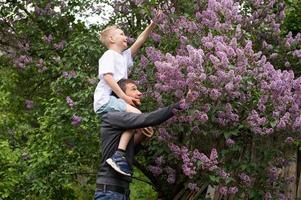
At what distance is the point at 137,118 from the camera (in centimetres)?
424

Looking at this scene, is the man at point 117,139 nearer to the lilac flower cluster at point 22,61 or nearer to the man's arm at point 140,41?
the man's arm at point 140,41

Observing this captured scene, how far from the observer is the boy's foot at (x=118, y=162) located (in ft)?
14.0

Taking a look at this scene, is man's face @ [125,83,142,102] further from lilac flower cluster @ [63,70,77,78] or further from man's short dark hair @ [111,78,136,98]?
lilac flower cluster @ [63,70,77,78]

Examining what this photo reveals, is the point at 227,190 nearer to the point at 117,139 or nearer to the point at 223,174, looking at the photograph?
the point at 223,174

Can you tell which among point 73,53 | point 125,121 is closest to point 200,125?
point 125,121

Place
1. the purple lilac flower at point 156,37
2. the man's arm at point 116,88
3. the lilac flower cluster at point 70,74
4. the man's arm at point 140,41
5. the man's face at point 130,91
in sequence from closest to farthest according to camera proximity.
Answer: the man's arm at point 116,88 → the man's face at point 130,91 → the man's arm at point 140,41 → the purple lilac flower at point 156,37 → the lilac flower cluster at point 70,74

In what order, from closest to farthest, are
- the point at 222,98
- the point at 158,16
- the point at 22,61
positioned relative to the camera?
the point at 222,98, the point at 158,16, the point at 22,61

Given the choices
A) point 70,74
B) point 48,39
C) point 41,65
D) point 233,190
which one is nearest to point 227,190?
point 233,190

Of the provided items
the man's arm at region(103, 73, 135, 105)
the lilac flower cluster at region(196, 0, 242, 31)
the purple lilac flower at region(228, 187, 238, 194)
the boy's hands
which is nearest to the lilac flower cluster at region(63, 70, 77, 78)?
the boy's hands

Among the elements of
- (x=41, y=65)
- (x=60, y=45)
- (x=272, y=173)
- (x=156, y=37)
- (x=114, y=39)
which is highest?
(x=60, y=45)

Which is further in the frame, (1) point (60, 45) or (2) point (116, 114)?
(1) point (60, 45)

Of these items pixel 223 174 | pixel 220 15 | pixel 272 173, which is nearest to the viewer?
pixel 223 174

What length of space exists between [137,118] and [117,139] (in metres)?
0.29

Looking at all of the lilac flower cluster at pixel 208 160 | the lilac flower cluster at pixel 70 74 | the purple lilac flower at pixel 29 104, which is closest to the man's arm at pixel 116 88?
the lilac flower cluster at pixel 208 160
